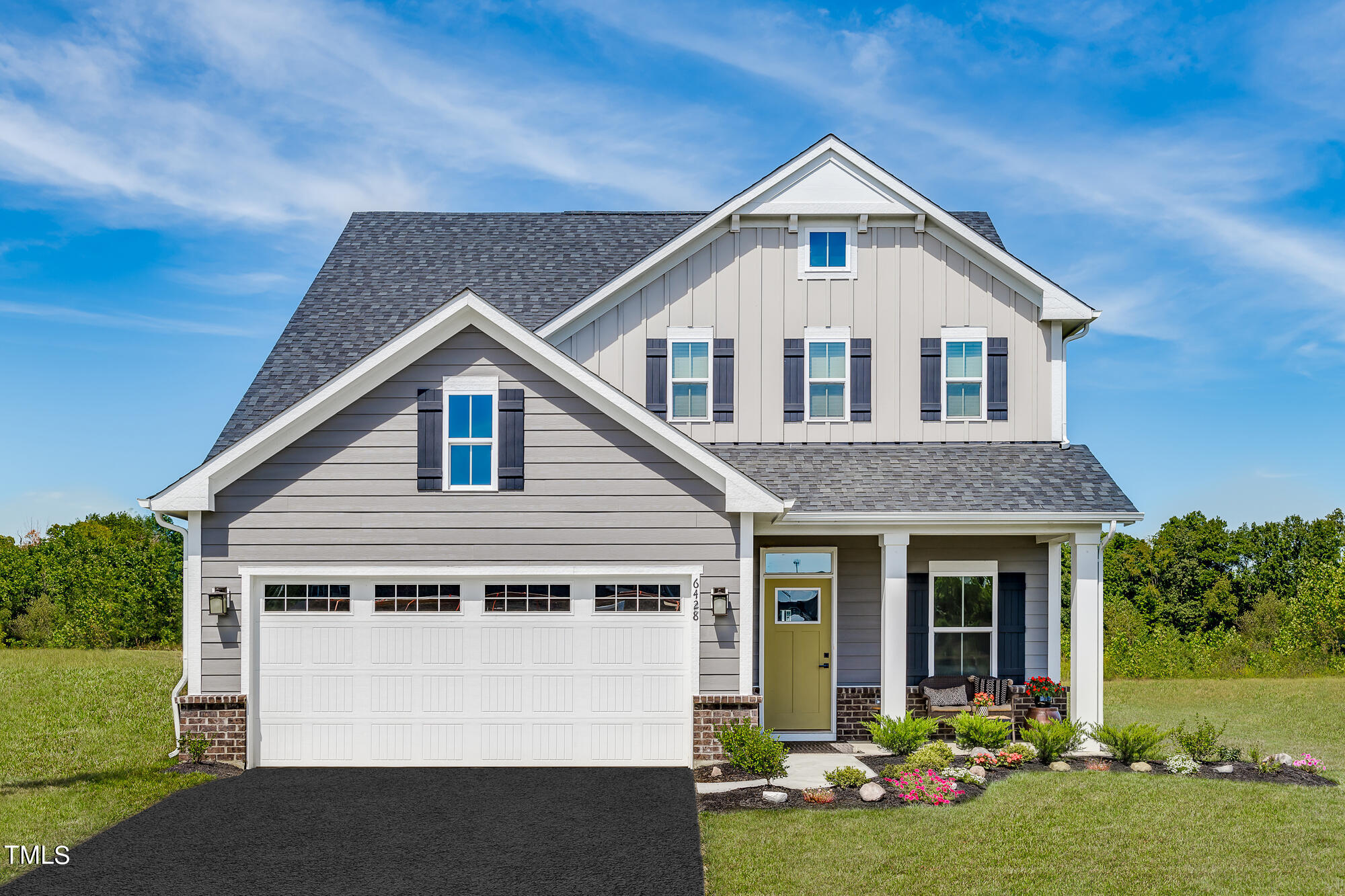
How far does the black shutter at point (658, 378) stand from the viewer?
14125 millimetres

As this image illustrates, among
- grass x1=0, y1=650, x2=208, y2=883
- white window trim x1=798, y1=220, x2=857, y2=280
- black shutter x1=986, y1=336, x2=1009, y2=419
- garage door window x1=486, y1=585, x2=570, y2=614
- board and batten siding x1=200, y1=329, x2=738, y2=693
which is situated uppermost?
white window trim x1=798, y1=220, x2=857, y2=280

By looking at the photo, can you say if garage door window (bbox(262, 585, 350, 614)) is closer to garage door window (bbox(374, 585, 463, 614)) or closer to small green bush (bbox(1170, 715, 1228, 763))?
garage door window (bbox(374, 585, 463, 614))

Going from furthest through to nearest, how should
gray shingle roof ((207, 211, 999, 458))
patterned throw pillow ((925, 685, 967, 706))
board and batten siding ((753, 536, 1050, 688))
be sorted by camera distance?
gray shingle roof ((207, 211, 999, 458)) < board and batten siding ((753, 536, 1050, 688)) < patterned throw pillow ((925, 685, 967, 706))

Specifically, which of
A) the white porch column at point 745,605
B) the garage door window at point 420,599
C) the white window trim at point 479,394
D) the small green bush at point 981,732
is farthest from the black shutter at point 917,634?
the garage door window at point 420,599

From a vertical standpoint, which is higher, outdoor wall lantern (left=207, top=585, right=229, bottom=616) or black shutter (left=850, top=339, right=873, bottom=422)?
black shutter (left=850, top=339, right=873, bottom=422)

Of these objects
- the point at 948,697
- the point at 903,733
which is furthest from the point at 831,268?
the point at 903,733

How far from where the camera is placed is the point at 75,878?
7363 millimetres

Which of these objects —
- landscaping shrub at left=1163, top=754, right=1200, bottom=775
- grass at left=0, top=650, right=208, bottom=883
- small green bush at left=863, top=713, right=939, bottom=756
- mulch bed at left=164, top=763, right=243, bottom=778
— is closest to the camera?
grass at left=0, top=650, right=208, bottom=883

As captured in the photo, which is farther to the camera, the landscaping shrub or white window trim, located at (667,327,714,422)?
white window trim, located at (667,327,714,422)

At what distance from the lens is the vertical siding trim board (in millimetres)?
13641

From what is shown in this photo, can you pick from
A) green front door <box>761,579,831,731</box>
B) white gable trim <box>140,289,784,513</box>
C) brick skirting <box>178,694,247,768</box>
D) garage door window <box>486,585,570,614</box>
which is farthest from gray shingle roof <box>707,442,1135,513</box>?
brick skirting <box>178,694,247,768</box>

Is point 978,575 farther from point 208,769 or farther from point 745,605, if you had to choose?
point 208,769

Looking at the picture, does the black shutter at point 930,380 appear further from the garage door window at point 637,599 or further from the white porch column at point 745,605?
the garage door window at point 637,599

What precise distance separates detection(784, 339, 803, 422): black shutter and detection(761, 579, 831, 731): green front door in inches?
92.9
